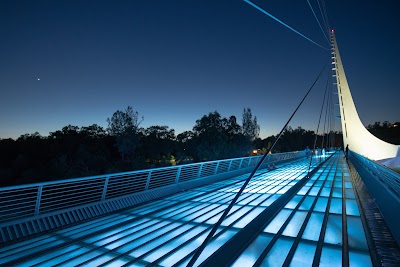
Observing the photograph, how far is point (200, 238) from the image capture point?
11.9ft

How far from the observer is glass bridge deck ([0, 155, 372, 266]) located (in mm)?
2963

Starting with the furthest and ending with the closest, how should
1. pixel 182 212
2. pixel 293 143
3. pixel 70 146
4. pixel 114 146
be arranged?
pixel 293 143 < pixel 114 146 < pixel 70 146 < pixel 182 212

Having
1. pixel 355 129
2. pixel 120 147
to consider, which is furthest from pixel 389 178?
pixel 120 147

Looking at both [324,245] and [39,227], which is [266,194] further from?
[39,227]

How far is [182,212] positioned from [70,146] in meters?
32.8

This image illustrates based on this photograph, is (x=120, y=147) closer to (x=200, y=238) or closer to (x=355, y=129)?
(x=355, y=129)

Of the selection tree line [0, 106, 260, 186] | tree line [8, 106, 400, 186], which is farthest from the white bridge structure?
tree line [0, 106, 260, 186]

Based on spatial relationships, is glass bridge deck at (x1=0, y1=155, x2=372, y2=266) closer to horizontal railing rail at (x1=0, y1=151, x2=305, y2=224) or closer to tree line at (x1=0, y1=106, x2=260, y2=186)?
horizontal railing rail at (x1=0, y1=151, x2=305, y2=224)

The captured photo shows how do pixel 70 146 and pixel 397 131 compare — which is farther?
pixel 397 131

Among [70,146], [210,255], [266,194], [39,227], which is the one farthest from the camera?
[70,146]

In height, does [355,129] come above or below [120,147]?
above

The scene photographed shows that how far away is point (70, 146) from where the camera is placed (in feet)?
107

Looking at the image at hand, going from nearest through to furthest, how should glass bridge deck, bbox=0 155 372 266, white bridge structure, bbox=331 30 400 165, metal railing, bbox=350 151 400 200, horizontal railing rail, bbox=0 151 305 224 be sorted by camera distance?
1. glass bridge deck, bbox=0 155 372 266
2. metal railing, bbox=350 151 400 200
3. horizontal railing rail, bbox=0 151 305 224
4. white bridge structure, bbox=331 30 400 165

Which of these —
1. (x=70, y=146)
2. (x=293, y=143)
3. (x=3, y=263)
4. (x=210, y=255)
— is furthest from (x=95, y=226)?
(x=293, y=143)
